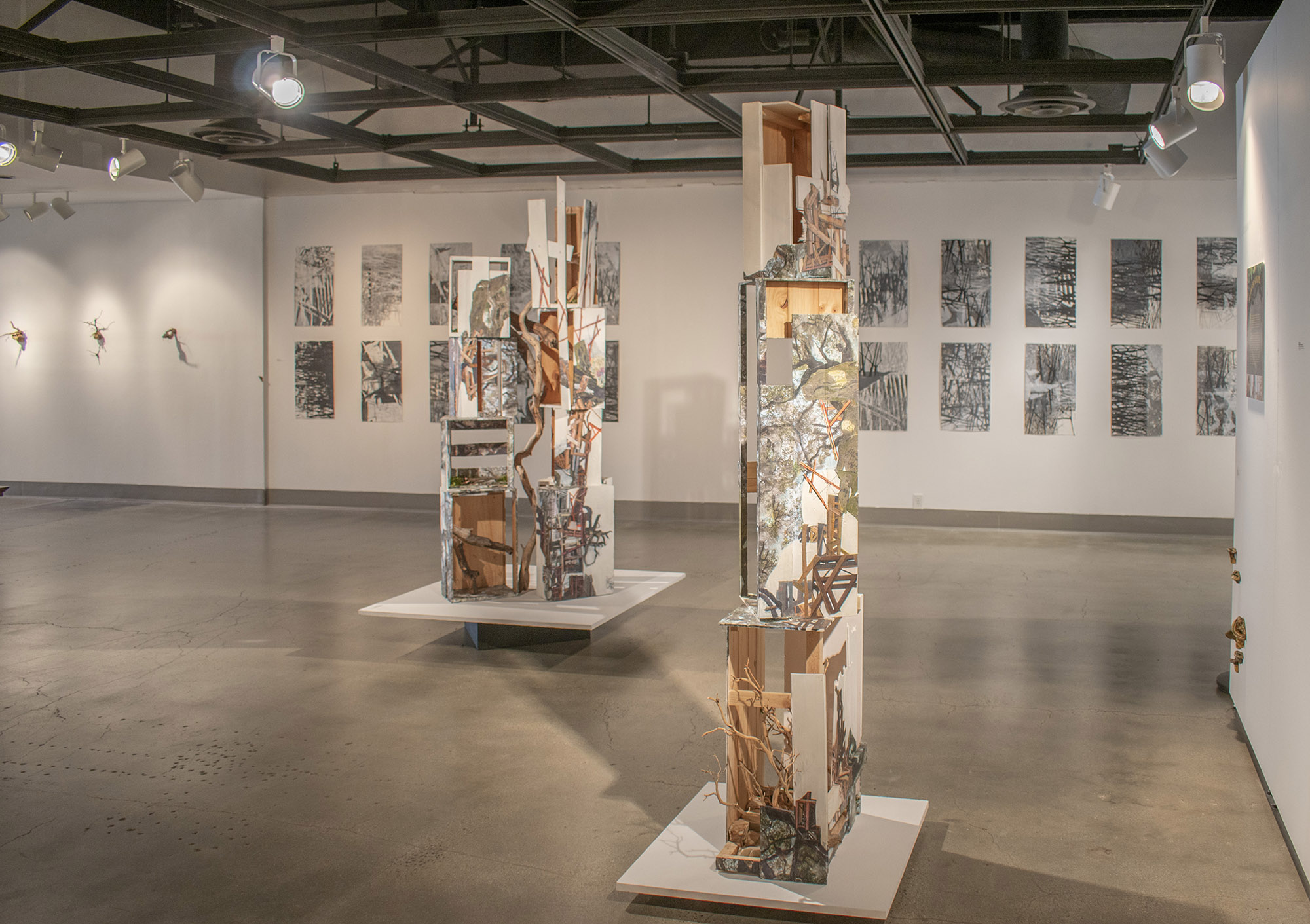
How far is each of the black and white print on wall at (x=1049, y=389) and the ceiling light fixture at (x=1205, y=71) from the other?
5.98m

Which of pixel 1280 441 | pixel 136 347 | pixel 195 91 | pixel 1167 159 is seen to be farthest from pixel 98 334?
pixel 1280 441

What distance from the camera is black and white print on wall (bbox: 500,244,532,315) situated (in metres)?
11.9

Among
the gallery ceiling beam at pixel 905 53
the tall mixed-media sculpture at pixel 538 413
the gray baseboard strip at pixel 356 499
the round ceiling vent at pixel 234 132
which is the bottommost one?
the gray baseboard strip at pixel 356 499

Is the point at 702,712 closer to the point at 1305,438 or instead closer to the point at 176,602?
the point at 1305,438

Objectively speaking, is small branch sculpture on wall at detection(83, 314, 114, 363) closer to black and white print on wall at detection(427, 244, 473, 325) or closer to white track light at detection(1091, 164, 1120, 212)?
black and white print on wall at detection(427, 244, 473, 325)

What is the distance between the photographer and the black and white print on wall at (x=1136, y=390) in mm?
10492

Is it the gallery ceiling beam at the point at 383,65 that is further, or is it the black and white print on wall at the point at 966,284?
the black and white print on wall at the point at 966,284

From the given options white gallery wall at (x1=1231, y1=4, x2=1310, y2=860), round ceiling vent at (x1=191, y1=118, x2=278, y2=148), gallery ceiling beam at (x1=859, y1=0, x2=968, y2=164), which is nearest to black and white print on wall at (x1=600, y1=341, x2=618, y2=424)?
round ceiling vent at (x1=191, y1=118, x2=278, y2=148)

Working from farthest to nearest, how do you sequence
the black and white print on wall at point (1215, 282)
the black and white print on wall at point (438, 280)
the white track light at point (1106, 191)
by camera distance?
the black and white print on wall at point (438, 280), the black and white print on wall at point (1215, 282), the white track light at point (1106, 191)

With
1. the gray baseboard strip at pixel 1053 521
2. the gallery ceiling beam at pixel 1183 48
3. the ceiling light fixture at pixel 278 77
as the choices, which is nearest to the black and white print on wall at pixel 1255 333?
the gallery ceiling beam at pixel 1183 48

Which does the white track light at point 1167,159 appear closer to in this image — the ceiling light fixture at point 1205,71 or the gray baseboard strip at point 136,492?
the ceiling light fixture at point 1205,71

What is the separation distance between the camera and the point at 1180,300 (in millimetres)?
10422

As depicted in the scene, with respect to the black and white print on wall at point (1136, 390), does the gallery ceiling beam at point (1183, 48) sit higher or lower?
higher

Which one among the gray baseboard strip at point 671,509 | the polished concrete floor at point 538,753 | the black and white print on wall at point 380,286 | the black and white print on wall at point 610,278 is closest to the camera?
the polished concrete floor at point 538,753
